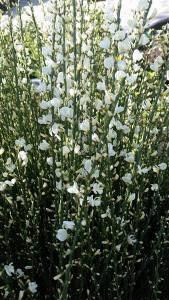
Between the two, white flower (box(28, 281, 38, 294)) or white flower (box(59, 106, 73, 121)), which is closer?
white flower (box(59, 106, 73, 121))

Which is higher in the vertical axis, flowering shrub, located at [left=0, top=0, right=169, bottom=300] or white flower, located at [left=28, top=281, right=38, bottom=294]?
flowering shrub, located at [left=0, top=0, right=169, bottom=300]

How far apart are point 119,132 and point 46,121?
40cm

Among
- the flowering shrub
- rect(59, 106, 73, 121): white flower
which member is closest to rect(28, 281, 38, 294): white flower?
the flowering shrub

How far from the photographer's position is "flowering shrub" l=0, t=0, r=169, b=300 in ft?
4.46

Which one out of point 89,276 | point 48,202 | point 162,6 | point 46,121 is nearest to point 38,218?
point 48,202

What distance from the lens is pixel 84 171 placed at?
120 centimetres

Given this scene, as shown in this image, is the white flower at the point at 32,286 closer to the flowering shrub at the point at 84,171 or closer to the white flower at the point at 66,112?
the flowering shrub at the point at 84,171

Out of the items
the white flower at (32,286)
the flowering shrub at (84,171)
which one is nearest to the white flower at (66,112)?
the flowering shrub at (84,171)

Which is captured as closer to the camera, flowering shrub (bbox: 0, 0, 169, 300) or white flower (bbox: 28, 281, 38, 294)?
flowering shrub (bbox: 0, 0, 169, 300)

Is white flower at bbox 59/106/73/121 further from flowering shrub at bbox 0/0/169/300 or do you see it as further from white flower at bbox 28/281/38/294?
white flower at bbox 28/281/38/294

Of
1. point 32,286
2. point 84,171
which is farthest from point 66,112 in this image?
point 32,286

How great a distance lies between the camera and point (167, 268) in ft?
5.81

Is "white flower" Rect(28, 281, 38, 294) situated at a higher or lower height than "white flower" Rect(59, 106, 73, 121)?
lower

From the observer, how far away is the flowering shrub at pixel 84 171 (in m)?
1.36
